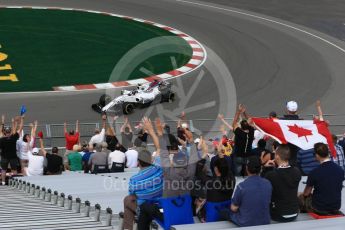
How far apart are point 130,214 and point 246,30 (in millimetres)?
28741

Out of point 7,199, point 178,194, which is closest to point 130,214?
point 178,194

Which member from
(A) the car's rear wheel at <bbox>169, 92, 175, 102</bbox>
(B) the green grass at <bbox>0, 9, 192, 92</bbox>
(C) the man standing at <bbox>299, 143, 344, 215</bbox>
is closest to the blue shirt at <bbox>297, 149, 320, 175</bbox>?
(C) the man standing at <bbox>299, 143, 344, 215</bbox>

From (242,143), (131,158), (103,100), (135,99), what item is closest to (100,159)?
(131,158)

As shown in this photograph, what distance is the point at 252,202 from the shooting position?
741 centimetres

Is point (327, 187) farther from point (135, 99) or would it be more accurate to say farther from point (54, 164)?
point (135, 99)

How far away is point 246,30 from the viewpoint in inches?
1412

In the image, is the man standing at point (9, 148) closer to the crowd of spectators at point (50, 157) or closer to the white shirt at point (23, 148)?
the crowd of spectators at point (50, 157)

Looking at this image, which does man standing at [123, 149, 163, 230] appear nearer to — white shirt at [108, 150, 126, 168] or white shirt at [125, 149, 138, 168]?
white shirt at [108, 150, 126, 168]

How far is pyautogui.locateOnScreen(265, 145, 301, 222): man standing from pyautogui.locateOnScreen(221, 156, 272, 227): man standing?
0.28 meters

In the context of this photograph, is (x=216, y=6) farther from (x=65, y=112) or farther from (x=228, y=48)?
(x=65, y=112)

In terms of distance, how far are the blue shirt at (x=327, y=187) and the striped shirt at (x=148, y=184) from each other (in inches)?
71.5

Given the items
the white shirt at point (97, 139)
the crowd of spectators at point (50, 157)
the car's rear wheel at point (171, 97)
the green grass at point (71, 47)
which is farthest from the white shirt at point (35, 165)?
the green grass at point (71, 47)

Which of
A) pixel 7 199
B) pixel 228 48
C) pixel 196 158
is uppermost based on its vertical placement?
pixel 228 48

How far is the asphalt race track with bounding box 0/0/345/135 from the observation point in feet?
80.8
